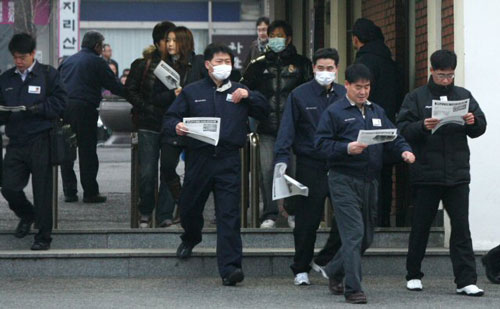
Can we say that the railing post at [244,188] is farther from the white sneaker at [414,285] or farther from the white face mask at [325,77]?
the white sneaker at [414,285]

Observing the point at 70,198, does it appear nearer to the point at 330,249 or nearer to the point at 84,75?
the point at 84,75

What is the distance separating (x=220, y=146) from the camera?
1209cm

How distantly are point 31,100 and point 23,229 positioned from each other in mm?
1145

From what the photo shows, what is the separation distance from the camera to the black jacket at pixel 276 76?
45.6ft

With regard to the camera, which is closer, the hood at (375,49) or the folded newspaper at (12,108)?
the folded newspaper at (12,108)

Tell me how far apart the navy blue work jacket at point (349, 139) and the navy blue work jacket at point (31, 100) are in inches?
108

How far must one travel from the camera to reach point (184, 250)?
1258cm

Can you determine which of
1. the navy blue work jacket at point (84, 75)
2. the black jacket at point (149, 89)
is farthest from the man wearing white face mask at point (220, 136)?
the navy blue work jacket at point (84, 75)

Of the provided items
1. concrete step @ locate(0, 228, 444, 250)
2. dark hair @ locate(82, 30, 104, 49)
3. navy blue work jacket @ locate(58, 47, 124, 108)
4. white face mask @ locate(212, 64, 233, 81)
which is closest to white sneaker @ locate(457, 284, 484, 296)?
concrete step @ locate(0, 228, 444, 250)

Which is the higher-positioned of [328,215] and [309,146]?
[309,146]

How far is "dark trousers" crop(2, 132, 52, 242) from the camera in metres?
12.9

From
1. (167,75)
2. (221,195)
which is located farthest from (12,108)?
(221,195)

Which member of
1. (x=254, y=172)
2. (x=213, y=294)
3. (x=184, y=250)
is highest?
(x=254, y=172)

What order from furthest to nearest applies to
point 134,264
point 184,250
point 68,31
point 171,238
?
point 68,31 → point 171,238 → point 134,264 → point 184,250
